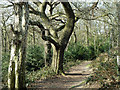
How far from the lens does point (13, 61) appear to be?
16.7 ft

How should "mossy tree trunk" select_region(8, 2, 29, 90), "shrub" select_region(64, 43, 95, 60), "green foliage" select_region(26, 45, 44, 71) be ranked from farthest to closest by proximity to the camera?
"shrub" select_region(64, 43, 95, 60), "green foliage" select_region(26, 45, 44, 71), "mossy tree trunk" select_region(8, 2, 29, 90)

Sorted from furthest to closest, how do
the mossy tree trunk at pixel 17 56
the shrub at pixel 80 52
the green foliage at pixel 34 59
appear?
the shrub at pixel 80 52, the green foliage at pixel 34 59, the mossy tree trunk at pixel 17 56

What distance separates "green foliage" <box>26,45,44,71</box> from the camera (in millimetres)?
10789

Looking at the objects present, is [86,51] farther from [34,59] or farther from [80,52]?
[34,59]

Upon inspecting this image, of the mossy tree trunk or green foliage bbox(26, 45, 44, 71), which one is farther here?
green foliage bbox(26, 45, 44, 71)

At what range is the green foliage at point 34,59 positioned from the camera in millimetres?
10789

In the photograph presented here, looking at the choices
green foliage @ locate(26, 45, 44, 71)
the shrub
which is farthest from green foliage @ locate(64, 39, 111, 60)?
green foliage @ locate(26, 45, 44, 71)

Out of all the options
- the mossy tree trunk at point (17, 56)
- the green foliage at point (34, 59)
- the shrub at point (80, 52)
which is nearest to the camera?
the mossy tree trunk at point (17, 56)

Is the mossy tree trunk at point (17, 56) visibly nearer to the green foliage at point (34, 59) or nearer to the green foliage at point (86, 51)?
the green foliage at point (34, 59)

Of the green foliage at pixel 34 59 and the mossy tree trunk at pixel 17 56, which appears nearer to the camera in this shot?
the mossy tree trunk at pixel 17 56

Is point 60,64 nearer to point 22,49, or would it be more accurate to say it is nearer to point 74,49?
point 22,49

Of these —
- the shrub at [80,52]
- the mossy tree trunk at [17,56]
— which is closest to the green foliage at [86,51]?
the shrub at [80,52]

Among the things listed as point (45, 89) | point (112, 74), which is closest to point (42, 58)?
point (45, 89)

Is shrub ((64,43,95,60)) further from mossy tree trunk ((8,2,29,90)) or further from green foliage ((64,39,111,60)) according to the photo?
mossy tree trunk ((8,2,29,90))
